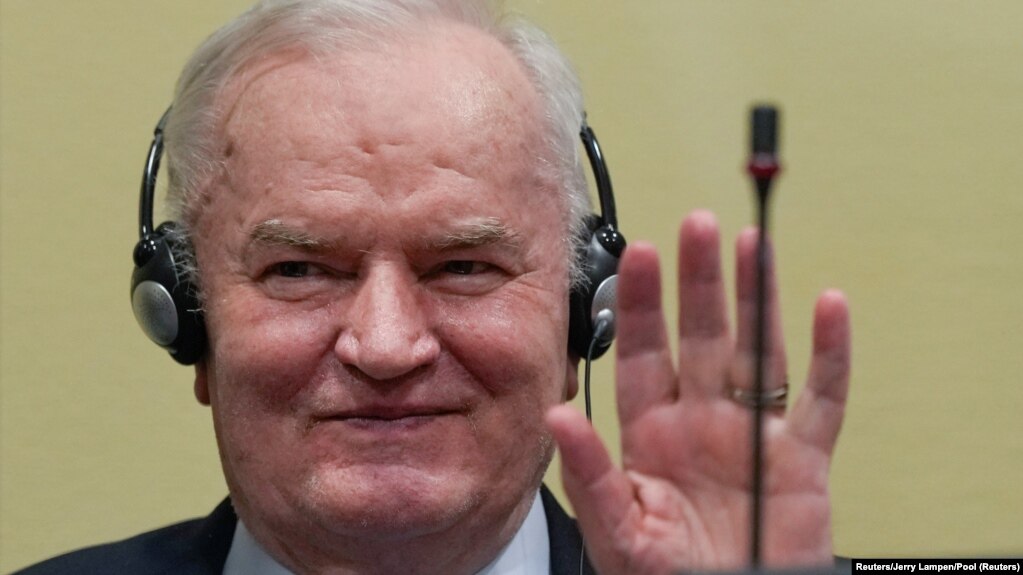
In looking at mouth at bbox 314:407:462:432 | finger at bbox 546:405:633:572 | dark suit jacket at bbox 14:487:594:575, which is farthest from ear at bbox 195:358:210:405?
finger at bbox 546:405:633:572

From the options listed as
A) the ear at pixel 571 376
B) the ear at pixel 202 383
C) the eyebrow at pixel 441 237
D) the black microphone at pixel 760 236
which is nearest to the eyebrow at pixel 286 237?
the eyebrow at pixel 441 237

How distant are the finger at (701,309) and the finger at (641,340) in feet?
0.06

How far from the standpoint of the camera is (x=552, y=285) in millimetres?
1532

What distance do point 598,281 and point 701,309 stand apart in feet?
1.17

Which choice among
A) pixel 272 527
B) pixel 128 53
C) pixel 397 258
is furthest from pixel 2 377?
pixel 397 258

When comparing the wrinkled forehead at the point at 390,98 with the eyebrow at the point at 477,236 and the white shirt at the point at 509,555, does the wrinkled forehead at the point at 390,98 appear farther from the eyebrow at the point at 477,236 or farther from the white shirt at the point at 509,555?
the white shirt at the point at 509,555

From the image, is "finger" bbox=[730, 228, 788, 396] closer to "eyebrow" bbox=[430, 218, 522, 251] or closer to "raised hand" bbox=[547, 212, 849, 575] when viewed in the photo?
"raised hand" bbox=[547, 212, 849, 575]

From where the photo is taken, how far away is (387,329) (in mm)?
1396

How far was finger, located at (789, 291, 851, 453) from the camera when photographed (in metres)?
1.17

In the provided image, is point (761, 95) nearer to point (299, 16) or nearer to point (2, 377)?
point (299, 16)

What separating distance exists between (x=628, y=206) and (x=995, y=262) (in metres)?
0.61

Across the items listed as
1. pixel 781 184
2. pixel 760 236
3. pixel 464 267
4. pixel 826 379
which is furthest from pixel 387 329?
pixel 781 184

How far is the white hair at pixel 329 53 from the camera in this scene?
1.52m

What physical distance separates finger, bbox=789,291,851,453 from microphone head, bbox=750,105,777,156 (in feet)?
1.11
